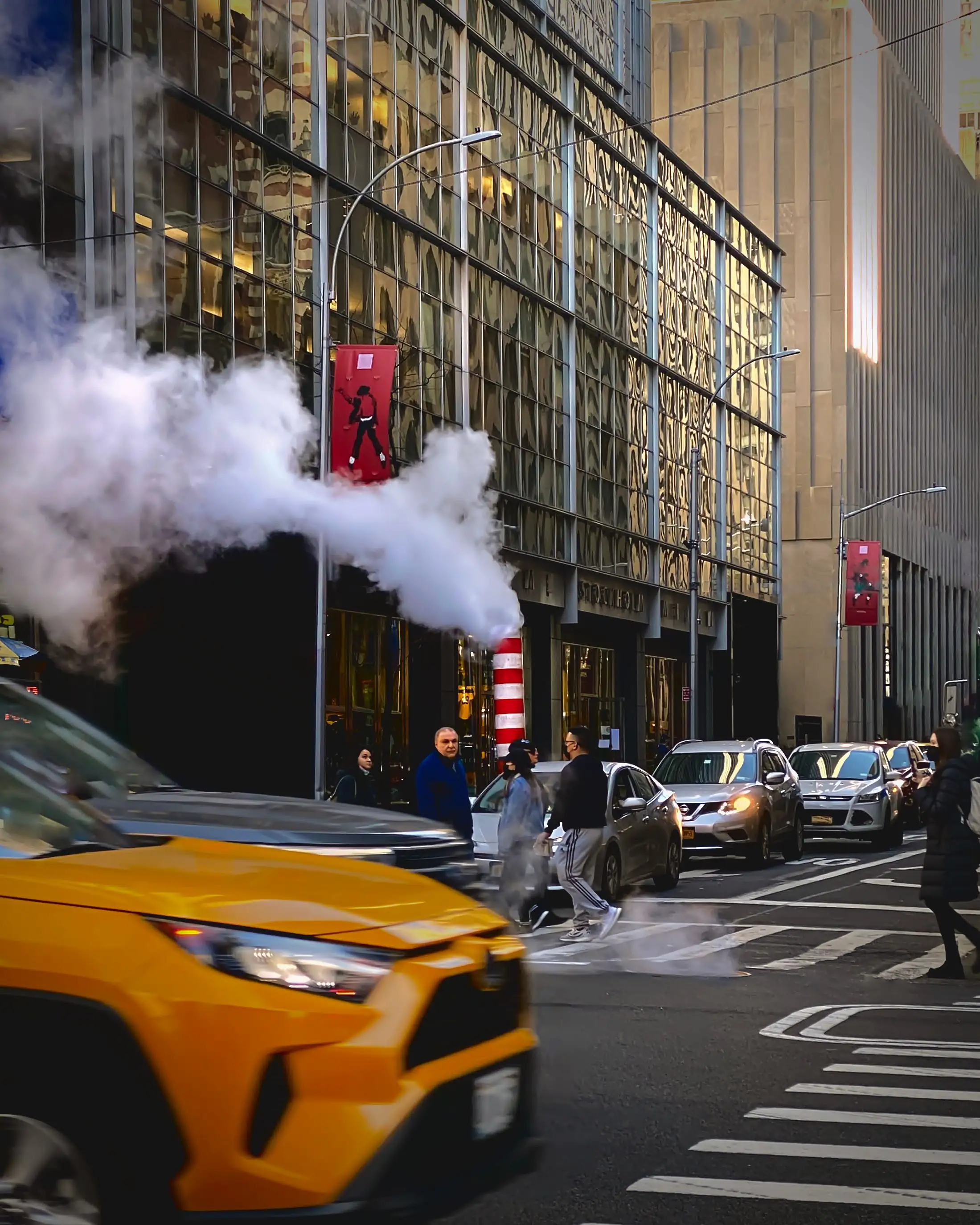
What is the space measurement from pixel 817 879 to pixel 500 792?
5.43 metres

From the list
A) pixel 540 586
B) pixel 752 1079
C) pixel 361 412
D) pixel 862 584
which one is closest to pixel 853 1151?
pixel 752 1079

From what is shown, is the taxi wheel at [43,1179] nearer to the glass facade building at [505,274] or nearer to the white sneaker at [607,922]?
the white sneaker at [607,922]

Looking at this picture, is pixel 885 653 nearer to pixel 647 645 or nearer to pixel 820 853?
pixel 647 645

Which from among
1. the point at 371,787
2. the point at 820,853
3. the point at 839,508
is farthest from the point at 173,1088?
the point at 839,508

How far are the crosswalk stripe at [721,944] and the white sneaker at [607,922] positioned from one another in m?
0.81

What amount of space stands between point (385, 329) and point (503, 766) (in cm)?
1789

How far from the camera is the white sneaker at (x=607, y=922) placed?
1551 centimetres

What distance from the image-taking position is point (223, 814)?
26.7ft

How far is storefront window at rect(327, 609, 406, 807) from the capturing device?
111 ft

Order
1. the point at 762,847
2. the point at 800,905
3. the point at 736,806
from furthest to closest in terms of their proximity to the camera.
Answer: the point at 762,847, the point at 736,806, the point at 800,905

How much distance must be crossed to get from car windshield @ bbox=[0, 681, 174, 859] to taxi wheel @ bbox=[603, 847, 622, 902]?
10084mm

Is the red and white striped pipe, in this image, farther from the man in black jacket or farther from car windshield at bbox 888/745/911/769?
car windshield at bbox 888/745/911/769

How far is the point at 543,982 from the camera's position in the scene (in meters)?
12.6

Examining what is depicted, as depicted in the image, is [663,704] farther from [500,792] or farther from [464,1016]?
[464,1016]
